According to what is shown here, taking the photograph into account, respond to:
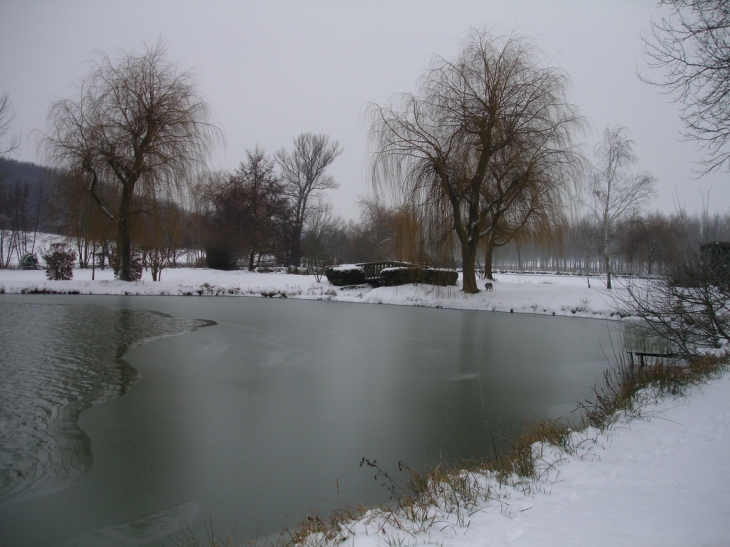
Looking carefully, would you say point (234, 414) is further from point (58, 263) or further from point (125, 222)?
point (58, 263)

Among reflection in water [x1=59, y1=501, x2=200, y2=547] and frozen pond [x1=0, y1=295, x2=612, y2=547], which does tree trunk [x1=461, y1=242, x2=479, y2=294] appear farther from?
reflection in water [x1=59, y1=501, x2=200, y2=547]

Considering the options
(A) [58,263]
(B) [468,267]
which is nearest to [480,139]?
(B) [468,267]

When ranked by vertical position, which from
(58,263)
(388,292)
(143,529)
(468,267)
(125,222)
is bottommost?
(143,529)

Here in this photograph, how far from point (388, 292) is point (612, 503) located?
18.4m

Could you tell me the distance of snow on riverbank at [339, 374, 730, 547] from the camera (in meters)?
2.53

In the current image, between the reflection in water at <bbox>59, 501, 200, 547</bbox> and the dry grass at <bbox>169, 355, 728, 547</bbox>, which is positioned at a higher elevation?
the dry grass at <bbox>169, 355, 728, 547</bbox>

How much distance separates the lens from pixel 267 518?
328 centimetres

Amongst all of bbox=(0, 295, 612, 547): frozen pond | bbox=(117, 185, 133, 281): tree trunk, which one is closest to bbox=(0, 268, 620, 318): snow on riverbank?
bbox=(117, 185, 133, 281): tree trunk

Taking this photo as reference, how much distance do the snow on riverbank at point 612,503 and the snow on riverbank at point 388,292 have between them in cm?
1144

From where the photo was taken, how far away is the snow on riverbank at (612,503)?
2.53 m

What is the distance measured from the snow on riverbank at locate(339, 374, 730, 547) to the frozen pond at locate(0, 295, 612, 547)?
944mm

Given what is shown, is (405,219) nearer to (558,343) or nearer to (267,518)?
(558,343)

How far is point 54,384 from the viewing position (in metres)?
6.32

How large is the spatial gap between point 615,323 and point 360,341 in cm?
819
